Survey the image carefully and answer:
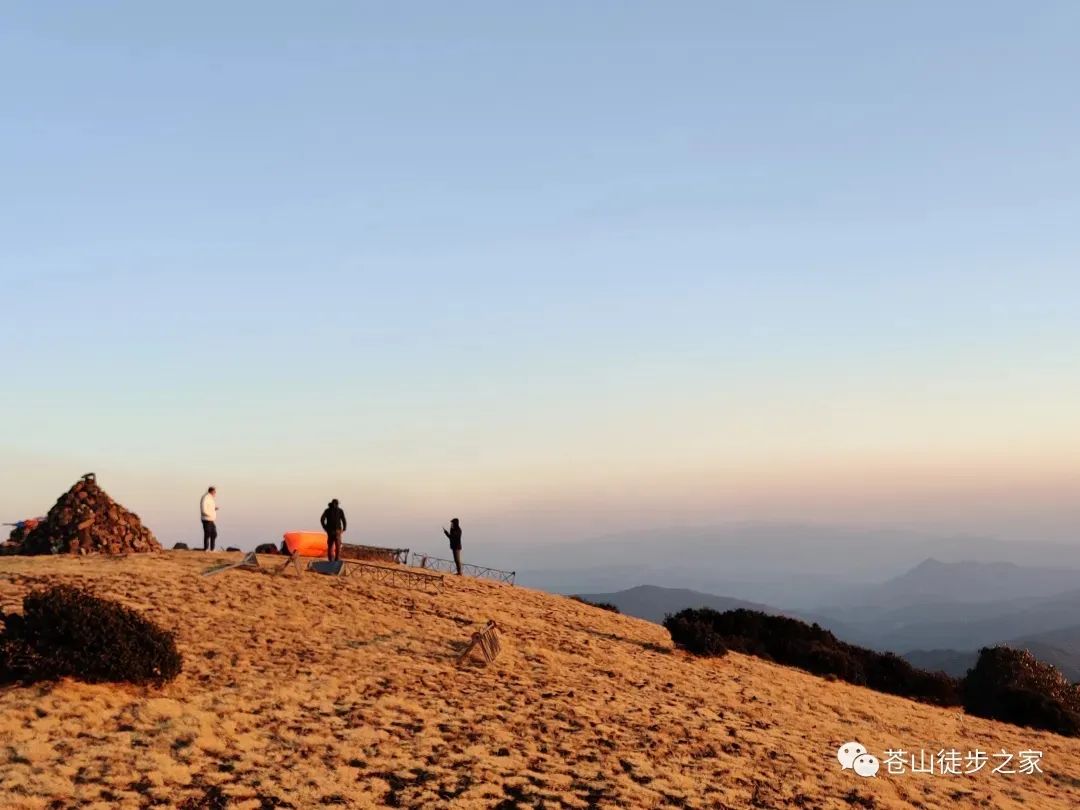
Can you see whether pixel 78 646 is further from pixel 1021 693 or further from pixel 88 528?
pixel 1021 693

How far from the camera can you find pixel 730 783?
12422mm

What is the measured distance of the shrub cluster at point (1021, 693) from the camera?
25359mm

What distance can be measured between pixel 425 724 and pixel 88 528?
70.1 feet

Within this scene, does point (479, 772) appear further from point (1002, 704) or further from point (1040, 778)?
point (1002, 704)

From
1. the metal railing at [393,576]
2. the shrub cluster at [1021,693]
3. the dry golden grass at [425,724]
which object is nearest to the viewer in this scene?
the dry golden grass at [425,724]

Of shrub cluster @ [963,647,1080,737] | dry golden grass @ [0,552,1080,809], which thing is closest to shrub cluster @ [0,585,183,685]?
dry golden grass @ [0,552,1080,809]

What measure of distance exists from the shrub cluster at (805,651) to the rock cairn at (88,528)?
20.8 metres

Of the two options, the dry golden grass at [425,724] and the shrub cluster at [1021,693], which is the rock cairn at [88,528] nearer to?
the dry golden grass at [425,724]

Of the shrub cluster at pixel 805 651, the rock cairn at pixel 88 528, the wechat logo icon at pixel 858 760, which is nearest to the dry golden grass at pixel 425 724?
the wechat logo icon at pixel 858 760

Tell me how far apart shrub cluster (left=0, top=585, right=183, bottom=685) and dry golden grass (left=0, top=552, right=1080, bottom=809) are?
0.34 m

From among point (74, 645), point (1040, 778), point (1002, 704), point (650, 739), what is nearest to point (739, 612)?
point (1002, 704)

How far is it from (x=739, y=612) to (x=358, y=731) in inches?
916

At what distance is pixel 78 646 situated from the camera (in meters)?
13.4

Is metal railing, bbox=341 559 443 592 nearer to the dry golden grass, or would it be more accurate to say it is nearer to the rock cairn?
the dry golden grass
